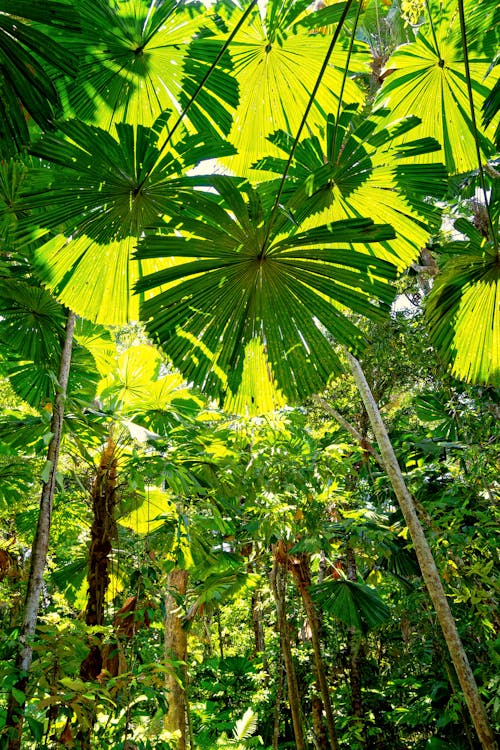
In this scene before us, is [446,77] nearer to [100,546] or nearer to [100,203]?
[100,203]

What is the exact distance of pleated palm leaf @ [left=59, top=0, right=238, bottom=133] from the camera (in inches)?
46.5

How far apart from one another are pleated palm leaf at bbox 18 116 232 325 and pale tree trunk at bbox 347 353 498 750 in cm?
302

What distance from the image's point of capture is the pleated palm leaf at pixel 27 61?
825 millimetres

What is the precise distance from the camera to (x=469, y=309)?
1.47 metres

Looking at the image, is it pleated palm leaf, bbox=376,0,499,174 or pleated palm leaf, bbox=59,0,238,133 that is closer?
pleated palm leaf, bbox=59,0,238,133

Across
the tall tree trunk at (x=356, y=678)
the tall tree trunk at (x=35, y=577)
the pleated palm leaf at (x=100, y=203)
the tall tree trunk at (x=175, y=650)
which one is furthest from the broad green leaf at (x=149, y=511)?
the tall tree trunk at (x=356, y=678)

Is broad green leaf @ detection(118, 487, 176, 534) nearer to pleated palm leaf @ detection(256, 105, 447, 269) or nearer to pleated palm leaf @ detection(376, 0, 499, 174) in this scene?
pleated palm leaf @ detection(256, 105, 447, 269)

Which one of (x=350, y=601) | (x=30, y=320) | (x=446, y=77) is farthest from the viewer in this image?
(x=350, y=601)

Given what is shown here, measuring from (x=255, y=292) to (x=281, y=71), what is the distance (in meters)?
0.75

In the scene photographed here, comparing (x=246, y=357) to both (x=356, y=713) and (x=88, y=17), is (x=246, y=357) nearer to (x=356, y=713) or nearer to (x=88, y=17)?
(x=88, y=17)

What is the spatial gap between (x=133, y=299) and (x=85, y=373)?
90.5 inches

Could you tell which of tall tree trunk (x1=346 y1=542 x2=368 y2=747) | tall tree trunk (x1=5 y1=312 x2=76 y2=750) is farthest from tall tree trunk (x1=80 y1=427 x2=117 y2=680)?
tall tree trunk (x1=346 y1=542 x2=368 y2=747)

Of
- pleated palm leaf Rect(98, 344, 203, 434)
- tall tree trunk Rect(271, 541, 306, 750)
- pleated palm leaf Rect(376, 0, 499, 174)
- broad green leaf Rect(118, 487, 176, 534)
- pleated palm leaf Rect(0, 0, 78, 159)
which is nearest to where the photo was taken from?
pleated palm leaf Rect(0, 0, 78, 159)

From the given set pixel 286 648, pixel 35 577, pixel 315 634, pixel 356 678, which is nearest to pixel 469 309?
pixel 35 577
